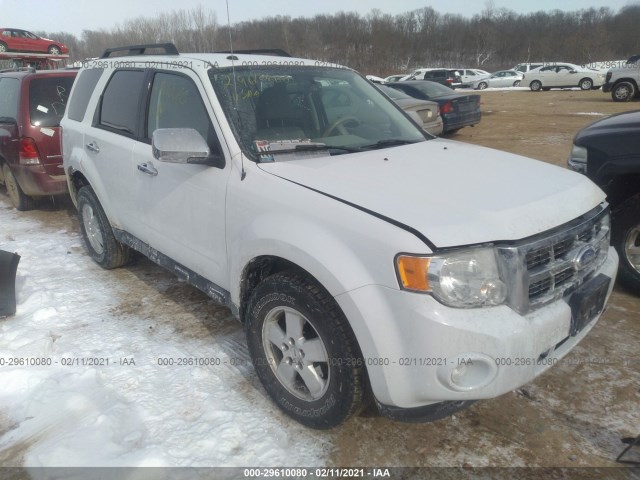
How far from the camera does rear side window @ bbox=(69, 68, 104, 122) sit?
14.9ft

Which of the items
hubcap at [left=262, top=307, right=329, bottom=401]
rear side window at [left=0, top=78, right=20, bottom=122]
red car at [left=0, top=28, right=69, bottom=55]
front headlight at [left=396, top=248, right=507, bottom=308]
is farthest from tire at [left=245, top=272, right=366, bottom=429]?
red car at [left=0, top=28, right=69, bottom=55]

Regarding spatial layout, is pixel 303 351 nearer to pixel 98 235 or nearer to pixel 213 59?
pixel 213 59

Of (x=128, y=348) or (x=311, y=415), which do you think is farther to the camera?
(x=128, y=348)

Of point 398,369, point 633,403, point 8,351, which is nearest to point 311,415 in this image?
→ point 398,369

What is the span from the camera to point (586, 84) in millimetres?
27391

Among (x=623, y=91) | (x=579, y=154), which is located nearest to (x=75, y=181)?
(x=579, y=154)

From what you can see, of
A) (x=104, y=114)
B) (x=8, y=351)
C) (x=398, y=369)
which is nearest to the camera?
(x=398, y=369)

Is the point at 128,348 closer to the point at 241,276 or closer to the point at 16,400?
the point at 16,400

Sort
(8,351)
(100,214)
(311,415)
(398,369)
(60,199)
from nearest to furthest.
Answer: (398,369) → (311,415) → (8,351) → (100,214) → (60,199)

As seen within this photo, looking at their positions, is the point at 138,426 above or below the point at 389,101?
below

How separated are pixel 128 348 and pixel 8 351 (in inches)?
30.6

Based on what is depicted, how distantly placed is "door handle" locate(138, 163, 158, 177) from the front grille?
2365 millimetres

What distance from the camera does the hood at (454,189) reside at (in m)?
2.12

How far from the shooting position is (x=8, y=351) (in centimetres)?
339
